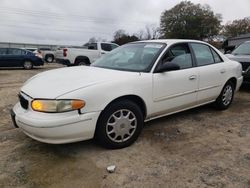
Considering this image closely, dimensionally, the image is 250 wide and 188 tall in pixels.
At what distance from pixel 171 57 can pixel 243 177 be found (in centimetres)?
207

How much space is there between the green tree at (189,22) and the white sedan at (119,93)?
53007 mm

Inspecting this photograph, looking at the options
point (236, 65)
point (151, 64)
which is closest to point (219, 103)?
point (236, 65)

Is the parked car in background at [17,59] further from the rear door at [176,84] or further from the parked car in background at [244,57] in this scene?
the rear door at [176,84]

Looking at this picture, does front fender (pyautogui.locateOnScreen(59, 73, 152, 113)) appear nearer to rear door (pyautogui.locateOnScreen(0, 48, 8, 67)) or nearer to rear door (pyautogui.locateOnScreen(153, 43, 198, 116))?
rear door (pyautogui.locateOnScreen(153, 43, 198, 116))

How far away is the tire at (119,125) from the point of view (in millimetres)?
3209

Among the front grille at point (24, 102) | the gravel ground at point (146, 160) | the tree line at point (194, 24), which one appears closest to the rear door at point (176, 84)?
the gravel ground at point (146, 160)

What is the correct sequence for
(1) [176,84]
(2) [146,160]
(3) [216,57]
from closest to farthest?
1. (2) [146,160]
2. (1) [176,84]
3. (3) [216,57]

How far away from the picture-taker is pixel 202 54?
473 cm

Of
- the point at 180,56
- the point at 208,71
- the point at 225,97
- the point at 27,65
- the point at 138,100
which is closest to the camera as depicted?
the point at 138,100

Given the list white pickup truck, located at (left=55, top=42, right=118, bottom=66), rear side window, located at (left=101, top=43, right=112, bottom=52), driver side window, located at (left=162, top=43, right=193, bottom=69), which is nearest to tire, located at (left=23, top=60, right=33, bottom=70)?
white pickup truck, located at (left=55, top=42, right=118, bottom=66)

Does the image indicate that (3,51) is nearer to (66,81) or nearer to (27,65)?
(27,65)

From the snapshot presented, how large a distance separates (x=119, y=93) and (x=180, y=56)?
1556 mm

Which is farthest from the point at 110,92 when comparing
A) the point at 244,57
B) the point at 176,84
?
the point at 244,57

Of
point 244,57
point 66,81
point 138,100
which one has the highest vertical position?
point 244,57
